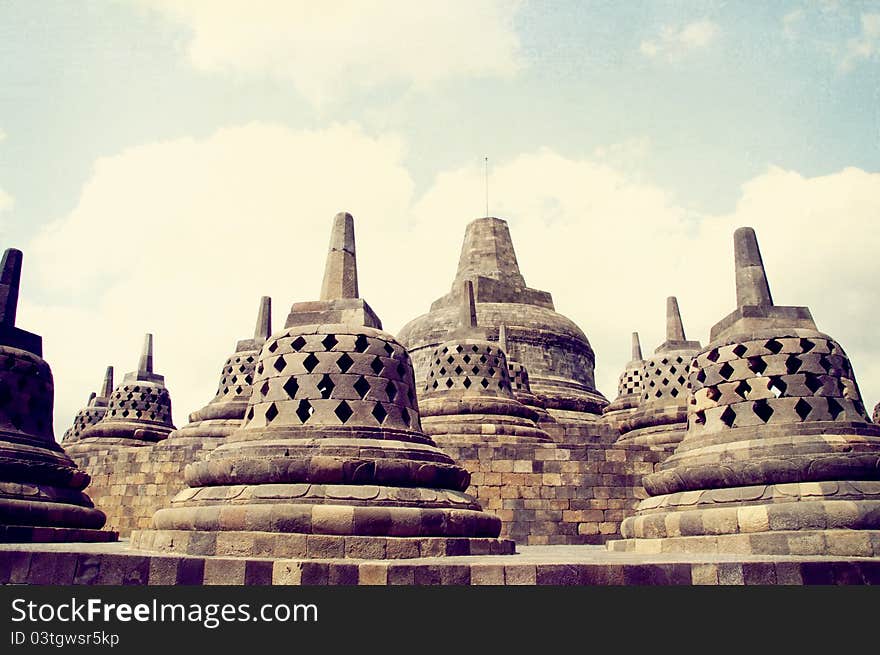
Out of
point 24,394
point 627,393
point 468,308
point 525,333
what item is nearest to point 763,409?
point 468,308

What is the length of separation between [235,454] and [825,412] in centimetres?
595

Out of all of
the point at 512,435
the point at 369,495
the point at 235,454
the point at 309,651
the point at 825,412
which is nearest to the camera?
the point at 309,651

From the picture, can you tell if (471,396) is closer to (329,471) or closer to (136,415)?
(329,471)

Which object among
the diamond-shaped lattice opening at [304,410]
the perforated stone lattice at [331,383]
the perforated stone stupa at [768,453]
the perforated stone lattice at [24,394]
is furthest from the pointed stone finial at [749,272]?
the perforated stone lattice at [24,394]

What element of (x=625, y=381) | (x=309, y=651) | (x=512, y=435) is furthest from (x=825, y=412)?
(x=625, y=381)

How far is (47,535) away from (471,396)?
26.2 ft

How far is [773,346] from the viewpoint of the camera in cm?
764

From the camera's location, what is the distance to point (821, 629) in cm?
405

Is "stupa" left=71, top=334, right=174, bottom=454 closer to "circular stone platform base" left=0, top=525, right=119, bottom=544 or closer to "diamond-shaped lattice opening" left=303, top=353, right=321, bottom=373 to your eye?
"circular stone platform base" left=0, top=525, right=119, bottom=544

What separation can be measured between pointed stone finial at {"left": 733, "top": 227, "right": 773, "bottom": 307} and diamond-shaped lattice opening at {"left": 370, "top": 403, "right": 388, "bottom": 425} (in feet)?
14.9

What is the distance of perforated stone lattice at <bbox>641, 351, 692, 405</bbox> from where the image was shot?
1598 cm

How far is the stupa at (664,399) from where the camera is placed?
15156mm

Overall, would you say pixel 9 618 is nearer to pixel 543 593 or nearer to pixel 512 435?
pixel 543 593

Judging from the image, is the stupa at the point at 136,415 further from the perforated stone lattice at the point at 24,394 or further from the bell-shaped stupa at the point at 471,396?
the perforated stone lattice at the point at 24,394
